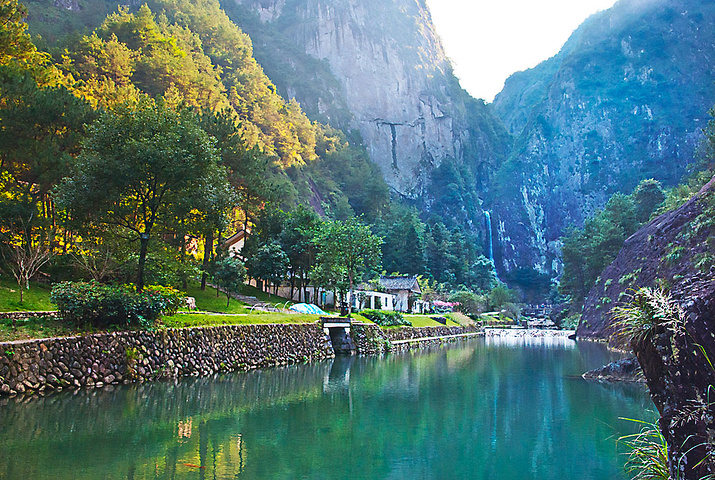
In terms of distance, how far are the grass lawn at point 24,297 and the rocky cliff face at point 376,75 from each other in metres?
91.6

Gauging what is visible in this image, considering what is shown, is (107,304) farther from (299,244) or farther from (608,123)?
(608,123)

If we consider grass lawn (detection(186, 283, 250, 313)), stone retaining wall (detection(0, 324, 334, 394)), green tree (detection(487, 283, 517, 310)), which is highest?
green tree (detection(487, 283, 517, 310))

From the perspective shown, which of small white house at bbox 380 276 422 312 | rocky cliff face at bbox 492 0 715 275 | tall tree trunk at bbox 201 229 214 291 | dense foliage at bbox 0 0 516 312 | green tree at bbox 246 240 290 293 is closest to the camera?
dense foliage at bbox 0 0 516 312

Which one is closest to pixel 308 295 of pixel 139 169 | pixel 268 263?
pixel 268 263

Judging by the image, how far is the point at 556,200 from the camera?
125312 millimetres

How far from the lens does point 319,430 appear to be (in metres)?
10.8

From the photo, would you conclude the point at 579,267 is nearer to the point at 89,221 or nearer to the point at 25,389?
the point at 89,221

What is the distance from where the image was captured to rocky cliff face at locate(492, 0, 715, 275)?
115 metres

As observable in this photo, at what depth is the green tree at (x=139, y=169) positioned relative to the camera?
1908cm

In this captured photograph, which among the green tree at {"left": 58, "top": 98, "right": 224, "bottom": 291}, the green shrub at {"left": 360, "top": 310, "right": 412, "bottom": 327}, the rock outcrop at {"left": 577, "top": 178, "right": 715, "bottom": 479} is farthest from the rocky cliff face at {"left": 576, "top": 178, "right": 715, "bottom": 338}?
the green tree at {"left": 58, "top": 98, "right": 224, "bottom": 291}

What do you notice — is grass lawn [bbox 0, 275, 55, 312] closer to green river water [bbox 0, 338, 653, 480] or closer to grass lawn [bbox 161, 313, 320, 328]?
grass lawn [bbox 161, 313, 320, 328]

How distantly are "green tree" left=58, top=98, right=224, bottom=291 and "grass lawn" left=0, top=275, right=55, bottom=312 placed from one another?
10.4 ft

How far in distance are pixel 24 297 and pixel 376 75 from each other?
109 metres

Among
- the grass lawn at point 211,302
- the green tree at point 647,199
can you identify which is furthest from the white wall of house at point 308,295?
the green tree at point 647,199
